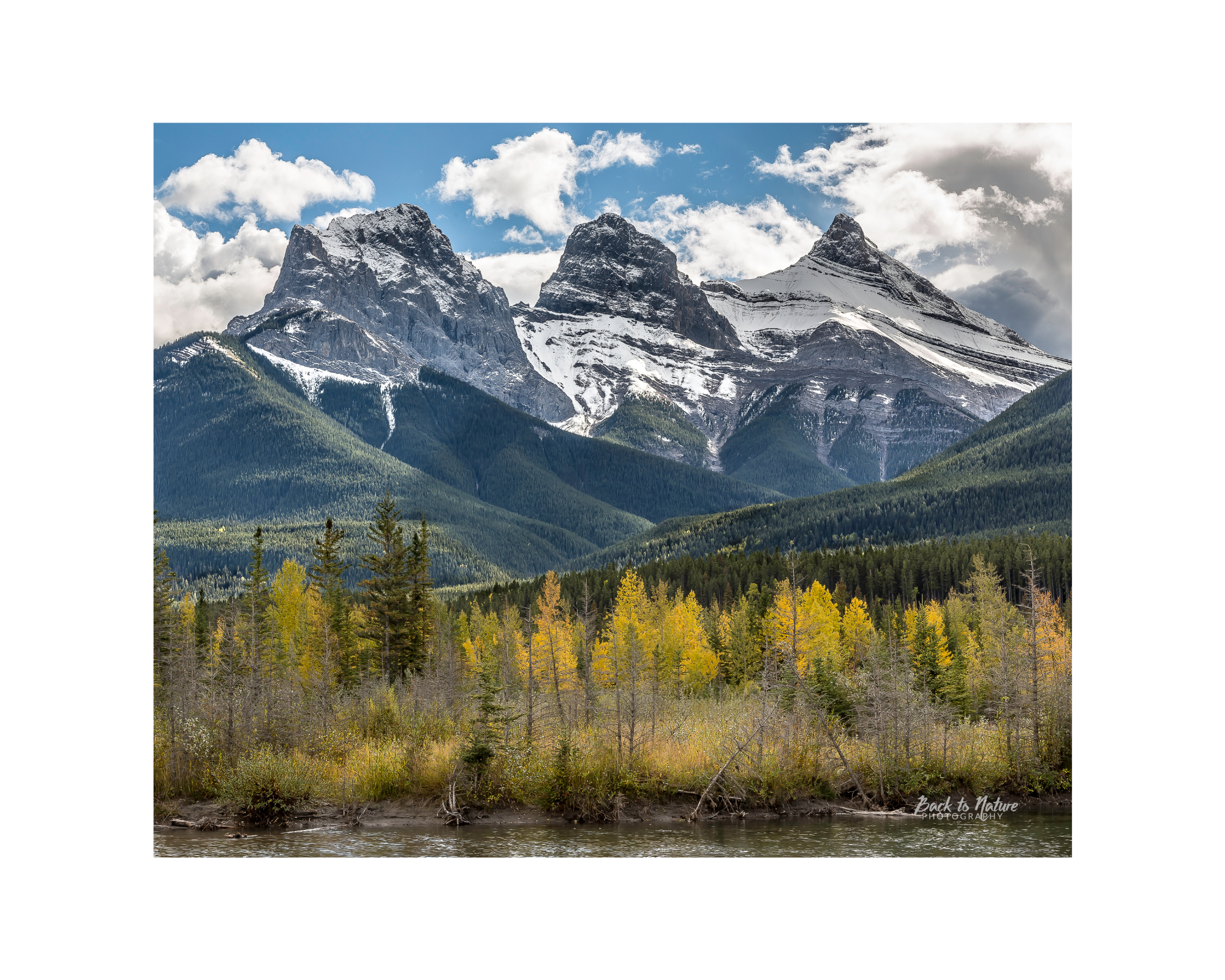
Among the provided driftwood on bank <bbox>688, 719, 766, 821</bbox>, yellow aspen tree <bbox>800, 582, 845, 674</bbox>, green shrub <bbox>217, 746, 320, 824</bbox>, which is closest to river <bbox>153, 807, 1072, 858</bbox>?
driftwood on bank <bbox>688, 719, 766, 821</bbox>

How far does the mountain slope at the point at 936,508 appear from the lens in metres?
144

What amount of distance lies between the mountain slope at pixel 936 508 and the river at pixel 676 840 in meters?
109

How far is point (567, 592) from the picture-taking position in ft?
261

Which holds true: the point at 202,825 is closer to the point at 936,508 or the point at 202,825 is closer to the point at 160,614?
the point at 160,614

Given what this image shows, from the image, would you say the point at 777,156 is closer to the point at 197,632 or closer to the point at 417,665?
the point at 417,665

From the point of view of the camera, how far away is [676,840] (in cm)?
2264

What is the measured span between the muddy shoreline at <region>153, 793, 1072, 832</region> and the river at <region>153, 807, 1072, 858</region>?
0.38 metres

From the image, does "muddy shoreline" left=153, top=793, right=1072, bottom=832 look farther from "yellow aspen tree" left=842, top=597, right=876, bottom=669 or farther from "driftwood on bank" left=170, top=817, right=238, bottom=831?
"yellow aspen tree" left=842, top=597, right=876, bottom=669

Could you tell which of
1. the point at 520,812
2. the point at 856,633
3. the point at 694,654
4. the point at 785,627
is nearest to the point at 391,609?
the point at 694,654

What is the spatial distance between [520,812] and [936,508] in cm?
14017

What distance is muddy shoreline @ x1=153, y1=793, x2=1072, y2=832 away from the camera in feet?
82.0
